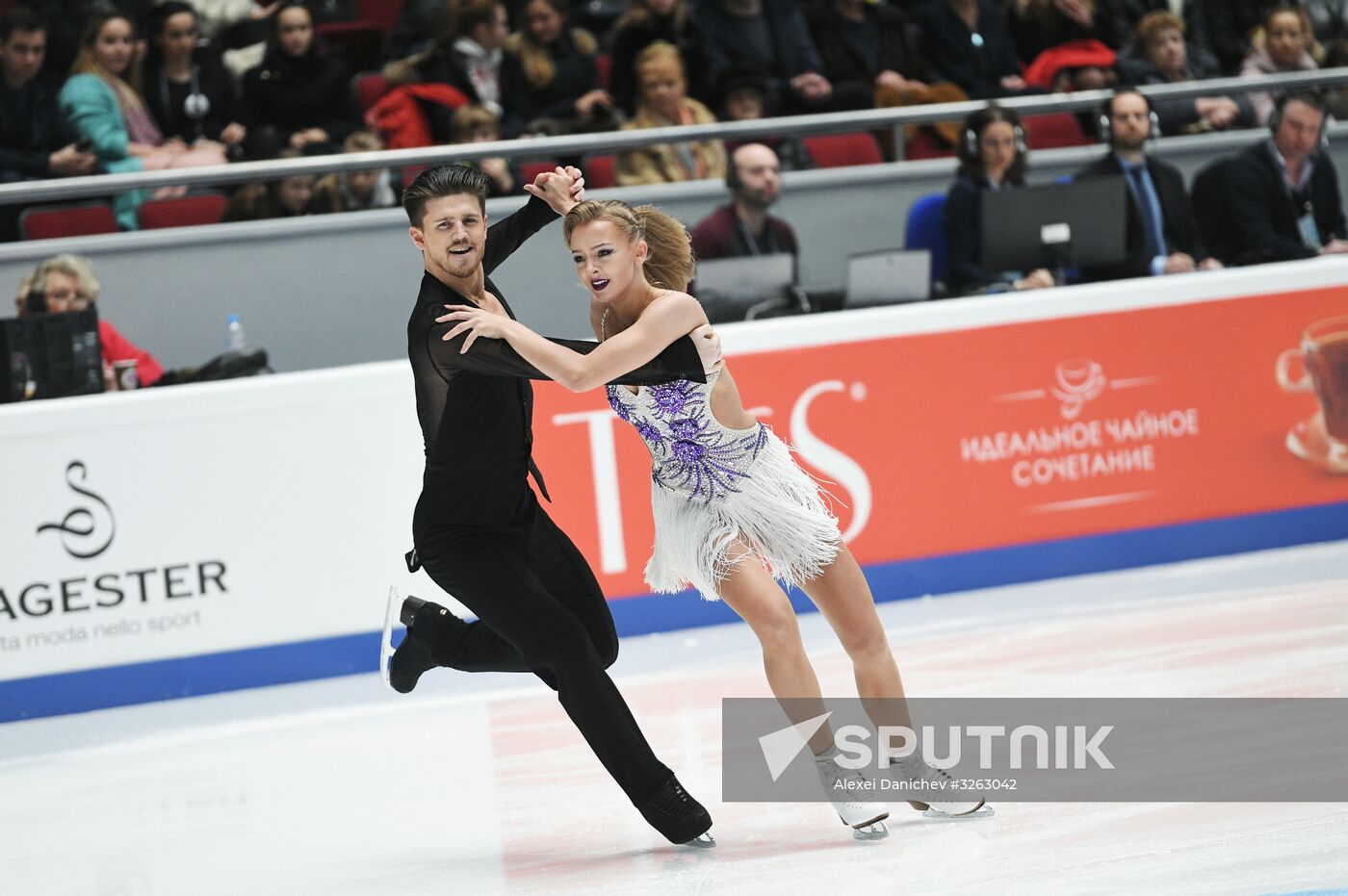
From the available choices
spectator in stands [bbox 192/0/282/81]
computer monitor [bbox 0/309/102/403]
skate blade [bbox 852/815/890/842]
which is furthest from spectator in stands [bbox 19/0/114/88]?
skate blade [bbox 852/815/890/842]

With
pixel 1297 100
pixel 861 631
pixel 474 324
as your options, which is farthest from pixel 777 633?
pixel 1297 100

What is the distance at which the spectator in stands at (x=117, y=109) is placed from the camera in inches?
272

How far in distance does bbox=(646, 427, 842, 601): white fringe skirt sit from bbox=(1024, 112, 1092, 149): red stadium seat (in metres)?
4.42

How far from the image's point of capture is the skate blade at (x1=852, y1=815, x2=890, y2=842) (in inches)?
140

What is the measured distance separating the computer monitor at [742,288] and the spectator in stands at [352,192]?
55.8 inches

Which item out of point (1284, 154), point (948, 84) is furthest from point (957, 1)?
point (1284, 154)

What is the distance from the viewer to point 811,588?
11.8ft

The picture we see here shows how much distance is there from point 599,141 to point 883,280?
1436mm

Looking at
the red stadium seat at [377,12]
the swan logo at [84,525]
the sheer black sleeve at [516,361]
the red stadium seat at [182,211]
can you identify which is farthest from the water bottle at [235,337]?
the red stadium seat at [377,12]

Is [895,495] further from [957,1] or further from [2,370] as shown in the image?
[957,1]

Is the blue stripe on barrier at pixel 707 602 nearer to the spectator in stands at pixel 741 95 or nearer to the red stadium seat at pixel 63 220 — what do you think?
the red stadium seat at pixel 63 220

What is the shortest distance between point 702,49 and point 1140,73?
2450 millimetres

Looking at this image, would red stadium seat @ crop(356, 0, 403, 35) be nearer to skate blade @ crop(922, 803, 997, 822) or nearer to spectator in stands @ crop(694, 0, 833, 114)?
spectator in stands @ crop(694, 0, 833, 114)

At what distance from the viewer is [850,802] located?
3543 mm
